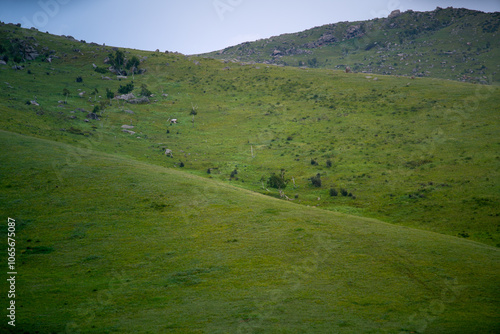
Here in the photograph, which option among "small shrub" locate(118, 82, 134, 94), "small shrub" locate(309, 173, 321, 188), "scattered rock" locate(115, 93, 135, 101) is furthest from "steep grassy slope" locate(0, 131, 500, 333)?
"small shrub" locate(118, 82, 134, 94)

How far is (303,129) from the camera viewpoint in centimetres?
9219

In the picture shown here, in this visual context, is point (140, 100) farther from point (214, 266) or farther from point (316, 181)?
point (214, 266)

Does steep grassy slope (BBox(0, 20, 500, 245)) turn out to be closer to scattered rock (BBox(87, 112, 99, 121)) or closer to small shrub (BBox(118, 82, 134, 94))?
scattered rock (BBox(87, 112, 99, 121))

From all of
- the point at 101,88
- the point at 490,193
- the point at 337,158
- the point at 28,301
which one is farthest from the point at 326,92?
the point at 28,301

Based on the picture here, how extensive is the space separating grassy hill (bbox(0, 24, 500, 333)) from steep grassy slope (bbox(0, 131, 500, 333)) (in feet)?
0.48

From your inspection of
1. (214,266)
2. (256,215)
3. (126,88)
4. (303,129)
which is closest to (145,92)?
(126,88)

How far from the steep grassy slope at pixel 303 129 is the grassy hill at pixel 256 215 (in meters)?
0.54

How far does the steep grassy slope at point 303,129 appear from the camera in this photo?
52656 millimetres

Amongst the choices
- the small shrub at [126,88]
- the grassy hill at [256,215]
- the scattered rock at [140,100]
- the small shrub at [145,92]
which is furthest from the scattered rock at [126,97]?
the grassy hill at [256,215]

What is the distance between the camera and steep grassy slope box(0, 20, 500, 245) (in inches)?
2073

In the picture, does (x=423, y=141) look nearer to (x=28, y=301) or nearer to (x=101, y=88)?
(x=28, y=301)

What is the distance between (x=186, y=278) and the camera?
2419 centimetres

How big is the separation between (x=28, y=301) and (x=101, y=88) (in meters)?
103

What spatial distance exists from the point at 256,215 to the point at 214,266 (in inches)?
421
